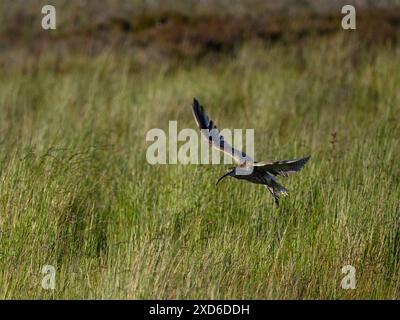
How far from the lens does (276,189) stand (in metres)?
5.38

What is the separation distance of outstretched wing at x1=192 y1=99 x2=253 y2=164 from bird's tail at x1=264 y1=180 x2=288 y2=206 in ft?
0.65

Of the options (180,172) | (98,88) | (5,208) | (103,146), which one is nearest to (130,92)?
(98,88)

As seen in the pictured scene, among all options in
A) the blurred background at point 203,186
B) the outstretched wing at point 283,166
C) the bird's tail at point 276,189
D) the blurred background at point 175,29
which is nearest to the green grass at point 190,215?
the blurred background at point 203,186

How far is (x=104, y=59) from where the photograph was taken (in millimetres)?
12062

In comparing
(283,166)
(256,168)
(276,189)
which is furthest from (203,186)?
(283,166)

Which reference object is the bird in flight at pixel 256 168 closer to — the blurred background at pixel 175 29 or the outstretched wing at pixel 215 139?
the outstretched wing at pixel 215 139

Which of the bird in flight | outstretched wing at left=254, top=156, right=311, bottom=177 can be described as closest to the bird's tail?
the bird in flight

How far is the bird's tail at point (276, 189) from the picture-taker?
209 inches

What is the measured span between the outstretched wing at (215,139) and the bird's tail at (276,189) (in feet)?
0.65

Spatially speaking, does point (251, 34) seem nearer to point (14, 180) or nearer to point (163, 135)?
point (163, 135)

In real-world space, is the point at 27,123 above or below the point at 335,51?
below

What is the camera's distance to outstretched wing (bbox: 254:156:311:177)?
488 cm

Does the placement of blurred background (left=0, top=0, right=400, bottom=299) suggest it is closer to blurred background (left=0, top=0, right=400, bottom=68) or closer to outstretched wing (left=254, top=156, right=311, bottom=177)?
outstretched wing (left=254, top=156, right=311, bottom=177)

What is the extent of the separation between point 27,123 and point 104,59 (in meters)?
3.58
